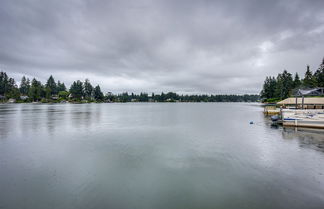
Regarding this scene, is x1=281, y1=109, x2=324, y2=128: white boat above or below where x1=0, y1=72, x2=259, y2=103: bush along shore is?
below

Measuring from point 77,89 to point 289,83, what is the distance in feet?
466

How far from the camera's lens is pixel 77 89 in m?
128

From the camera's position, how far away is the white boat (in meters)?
19.7

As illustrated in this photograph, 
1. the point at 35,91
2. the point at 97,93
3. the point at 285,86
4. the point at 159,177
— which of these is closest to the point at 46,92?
the point at 35,91

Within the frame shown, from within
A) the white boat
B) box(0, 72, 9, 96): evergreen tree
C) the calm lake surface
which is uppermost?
box(0, 72, 9, 96): evergreen tree

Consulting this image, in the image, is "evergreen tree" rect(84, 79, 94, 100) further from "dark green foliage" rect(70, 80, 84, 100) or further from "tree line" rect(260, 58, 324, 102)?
"tree line" rect(260, 58, 324, 102)

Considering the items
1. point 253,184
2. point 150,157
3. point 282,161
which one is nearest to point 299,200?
point 253,184

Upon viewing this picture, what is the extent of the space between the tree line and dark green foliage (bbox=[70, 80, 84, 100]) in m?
136

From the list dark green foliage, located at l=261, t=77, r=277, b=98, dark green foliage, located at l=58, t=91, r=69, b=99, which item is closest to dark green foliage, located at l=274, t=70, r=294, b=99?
dark green foliage, located at l=261, t=77, r=277, b=98

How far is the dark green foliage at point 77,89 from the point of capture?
420 feet

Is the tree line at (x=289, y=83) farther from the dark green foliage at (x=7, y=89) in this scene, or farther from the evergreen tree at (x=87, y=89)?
the dark green foliage at (x=7, y=89)

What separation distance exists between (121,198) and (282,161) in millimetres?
9192

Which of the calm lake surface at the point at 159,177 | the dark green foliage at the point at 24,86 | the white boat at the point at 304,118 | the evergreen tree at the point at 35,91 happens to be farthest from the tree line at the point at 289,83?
the dark green foliage at the point at 24,86

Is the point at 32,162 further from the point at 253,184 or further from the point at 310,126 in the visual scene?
the point at 310,126
